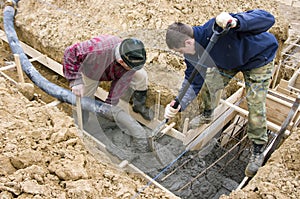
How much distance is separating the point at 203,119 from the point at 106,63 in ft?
4.71

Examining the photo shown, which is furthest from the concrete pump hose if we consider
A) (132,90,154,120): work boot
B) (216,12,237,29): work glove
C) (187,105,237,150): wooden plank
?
(216,12,237,29): work glove

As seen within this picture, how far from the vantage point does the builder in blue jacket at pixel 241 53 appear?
8.48 feet

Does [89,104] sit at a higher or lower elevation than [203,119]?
higher

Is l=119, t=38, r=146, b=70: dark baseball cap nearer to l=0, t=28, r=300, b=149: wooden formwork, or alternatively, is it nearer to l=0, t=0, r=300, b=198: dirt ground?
l=0, t=0, r=300, b=198: dirt ground

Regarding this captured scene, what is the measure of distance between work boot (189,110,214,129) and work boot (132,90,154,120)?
604 mm

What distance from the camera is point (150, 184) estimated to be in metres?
2.62

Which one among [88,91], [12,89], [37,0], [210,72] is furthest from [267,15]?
[37,0]

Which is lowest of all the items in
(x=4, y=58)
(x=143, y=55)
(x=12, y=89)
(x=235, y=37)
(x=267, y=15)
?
(x=4, y=58)

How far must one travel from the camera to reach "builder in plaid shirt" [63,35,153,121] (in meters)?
2.88

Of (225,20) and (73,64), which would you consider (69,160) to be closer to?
(73,64)

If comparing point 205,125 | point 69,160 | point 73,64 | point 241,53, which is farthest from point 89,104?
point 241,53

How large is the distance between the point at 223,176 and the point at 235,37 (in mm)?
2161

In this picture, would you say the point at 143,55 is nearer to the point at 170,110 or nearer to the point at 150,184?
the point at 170,110

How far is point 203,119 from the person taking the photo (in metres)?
3.69
